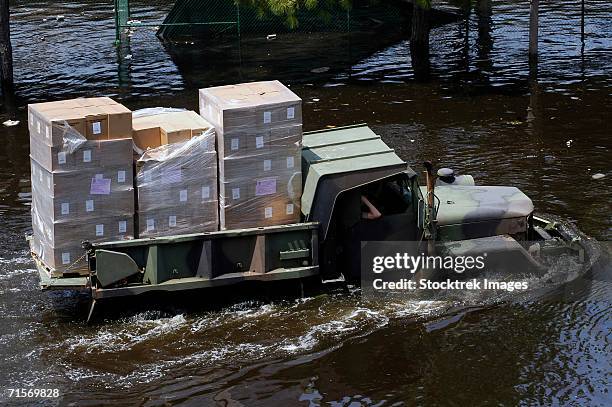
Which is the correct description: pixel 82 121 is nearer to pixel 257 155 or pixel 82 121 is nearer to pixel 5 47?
pixel 257 155

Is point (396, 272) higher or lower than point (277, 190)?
lower

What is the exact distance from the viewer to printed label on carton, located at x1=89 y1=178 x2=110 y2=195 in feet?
39.1

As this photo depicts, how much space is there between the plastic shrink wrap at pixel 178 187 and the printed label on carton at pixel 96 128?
2.10ft

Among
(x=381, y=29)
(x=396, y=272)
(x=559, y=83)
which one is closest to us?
(x=396, y=272)

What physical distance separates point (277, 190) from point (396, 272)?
1.88 meters

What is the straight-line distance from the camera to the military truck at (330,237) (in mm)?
12031

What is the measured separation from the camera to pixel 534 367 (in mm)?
11250

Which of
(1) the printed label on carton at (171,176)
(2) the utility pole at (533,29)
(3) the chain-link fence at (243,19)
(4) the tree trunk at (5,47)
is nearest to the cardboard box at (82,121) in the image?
(1) the printed label on carton at (171,176)

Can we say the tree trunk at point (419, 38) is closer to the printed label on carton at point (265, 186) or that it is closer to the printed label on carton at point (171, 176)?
the printed label on carton at point (265, 186)

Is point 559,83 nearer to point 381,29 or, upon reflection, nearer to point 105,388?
point 381,29

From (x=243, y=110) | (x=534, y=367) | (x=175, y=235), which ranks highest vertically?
(x=243, y=110)

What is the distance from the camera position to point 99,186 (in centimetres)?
1193

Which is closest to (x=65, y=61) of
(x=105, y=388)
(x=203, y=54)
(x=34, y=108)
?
(x=203, y=54)

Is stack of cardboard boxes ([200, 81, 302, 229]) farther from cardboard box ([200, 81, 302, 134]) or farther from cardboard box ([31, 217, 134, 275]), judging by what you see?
cardboard box ([31, 217, 134, 275])
